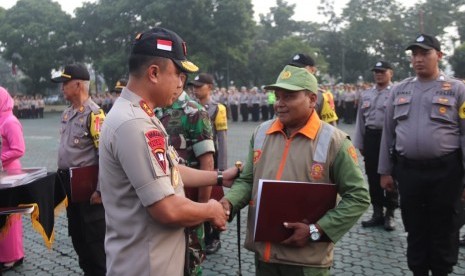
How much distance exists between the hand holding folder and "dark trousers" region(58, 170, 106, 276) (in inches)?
4.2

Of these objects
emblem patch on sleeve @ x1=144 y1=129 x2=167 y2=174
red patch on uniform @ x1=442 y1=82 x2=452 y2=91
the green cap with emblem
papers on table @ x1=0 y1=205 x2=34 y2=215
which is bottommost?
papers on table @ x1=0 y1=205 x2=34 y2=215

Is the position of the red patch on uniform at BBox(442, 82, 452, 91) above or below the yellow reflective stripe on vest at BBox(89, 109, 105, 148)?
above

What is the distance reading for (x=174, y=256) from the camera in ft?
7.49

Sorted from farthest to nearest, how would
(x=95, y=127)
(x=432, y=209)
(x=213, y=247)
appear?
(x=213, y=247), (x=95, y=127), (x=432, y=209)

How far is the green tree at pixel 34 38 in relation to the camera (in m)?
42.3

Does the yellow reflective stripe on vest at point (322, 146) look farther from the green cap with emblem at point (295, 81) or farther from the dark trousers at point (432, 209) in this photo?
the dark trousers at point (432, 209)

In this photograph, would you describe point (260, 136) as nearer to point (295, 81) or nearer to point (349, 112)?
point (295, 81)

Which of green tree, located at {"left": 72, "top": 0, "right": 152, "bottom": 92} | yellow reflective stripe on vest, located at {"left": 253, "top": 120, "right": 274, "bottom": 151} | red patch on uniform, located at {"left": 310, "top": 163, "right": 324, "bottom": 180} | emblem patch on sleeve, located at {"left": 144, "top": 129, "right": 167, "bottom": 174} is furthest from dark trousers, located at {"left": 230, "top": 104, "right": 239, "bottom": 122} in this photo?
emblem patch on sleeve, located at {"left": 144, "top": 129, "right": 167, "bottom": 174}

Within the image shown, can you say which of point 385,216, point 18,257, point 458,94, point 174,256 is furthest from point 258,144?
point 385,216

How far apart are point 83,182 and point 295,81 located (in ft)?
7.45

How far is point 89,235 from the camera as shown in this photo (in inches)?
166

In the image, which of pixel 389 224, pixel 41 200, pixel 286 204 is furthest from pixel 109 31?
pixel 286 204

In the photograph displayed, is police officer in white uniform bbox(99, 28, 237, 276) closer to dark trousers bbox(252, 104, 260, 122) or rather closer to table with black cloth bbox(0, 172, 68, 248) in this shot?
table with black cloth bbox(0, 172, 68, 248)

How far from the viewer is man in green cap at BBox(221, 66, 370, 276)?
2564 millimetres
